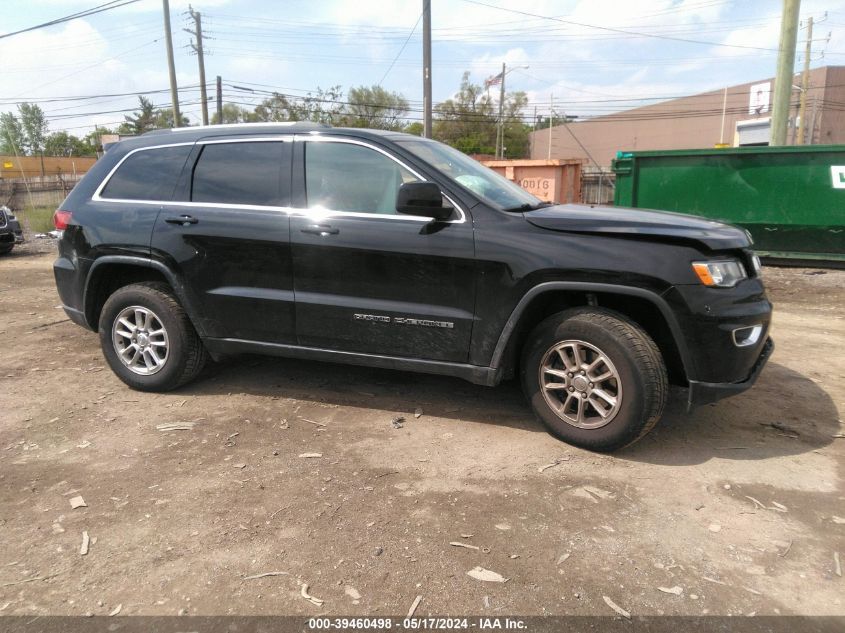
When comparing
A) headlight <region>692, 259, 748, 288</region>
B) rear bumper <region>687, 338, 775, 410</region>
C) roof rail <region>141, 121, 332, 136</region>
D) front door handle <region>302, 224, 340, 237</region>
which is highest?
roof rail <region>141, 121, 332, 136</region>

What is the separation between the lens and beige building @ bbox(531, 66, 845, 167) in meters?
52.1

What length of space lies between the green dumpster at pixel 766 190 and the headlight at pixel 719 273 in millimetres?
7167

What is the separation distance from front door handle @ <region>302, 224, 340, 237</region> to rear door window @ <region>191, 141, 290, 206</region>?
310 mm

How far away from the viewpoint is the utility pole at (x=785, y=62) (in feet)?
33.7

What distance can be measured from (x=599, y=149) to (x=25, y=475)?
7345cm

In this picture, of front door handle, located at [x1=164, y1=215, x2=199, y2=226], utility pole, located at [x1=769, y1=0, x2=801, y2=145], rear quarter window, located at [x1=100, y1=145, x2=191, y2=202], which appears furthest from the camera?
utility pole, located at [x1=769, y1=0, x2=801, y2=145]

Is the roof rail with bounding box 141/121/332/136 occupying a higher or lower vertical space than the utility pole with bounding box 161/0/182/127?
lower

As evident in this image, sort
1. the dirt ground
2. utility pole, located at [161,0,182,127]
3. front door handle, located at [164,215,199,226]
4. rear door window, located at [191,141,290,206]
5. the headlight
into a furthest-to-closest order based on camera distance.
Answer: utility pole, located at [161,0,182,127] < front door handle, located at [164,215,199,226] < rear door window, located at [191,141,290,206] < the headlight < the dirt ground

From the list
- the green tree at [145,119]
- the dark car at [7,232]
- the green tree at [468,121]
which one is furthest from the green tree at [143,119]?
the dark car at [7,232]

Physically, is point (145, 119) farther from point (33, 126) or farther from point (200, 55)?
point (200, 55)

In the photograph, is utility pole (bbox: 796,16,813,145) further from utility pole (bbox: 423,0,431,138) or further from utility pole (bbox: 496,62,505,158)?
utility pole (bbox: 423,0,431,138)

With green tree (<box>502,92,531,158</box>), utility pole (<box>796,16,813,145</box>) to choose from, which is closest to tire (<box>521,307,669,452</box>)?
utility pole (<box>796,16,813,145</box>)

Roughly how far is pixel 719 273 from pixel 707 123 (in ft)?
220

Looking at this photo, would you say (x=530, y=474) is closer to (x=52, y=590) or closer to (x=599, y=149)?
(x=52, y=590)
